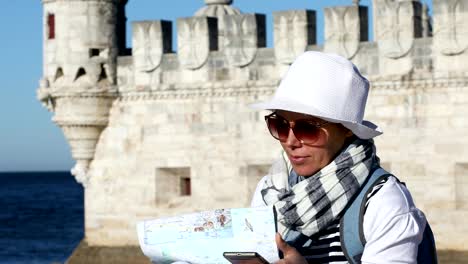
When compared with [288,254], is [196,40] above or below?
above

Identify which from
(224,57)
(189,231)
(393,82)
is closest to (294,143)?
(189,231)

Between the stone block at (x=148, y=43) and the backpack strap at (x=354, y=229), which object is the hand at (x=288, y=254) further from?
the stone block at (x=148, y=43)

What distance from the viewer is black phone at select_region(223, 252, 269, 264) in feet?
11.9

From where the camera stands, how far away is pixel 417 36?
645 inches

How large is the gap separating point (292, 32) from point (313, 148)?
1327 cm

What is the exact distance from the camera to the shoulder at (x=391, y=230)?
12.1 ft

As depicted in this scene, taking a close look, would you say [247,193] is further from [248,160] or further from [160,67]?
[160,67]

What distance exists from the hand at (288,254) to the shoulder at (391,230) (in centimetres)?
18

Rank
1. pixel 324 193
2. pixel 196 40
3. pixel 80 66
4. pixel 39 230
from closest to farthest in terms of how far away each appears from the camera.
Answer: pixel 324 193
pixel 196 40
pixel 80 66
pixel 39 230

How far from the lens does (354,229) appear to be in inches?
147

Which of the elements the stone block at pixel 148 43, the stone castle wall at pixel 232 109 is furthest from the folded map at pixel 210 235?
the stone block at pixel 148 43

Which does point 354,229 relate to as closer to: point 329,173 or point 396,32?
point 329,173

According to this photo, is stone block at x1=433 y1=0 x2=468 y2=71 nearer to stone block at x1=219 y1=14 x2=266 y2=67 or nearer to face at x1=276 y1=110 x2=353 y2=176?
stone block at x1=219 y1=14 x2=266 y2=67

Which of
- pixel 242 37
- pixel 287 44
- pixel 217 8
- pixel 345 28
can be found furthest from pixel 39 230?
pixel 345 28
